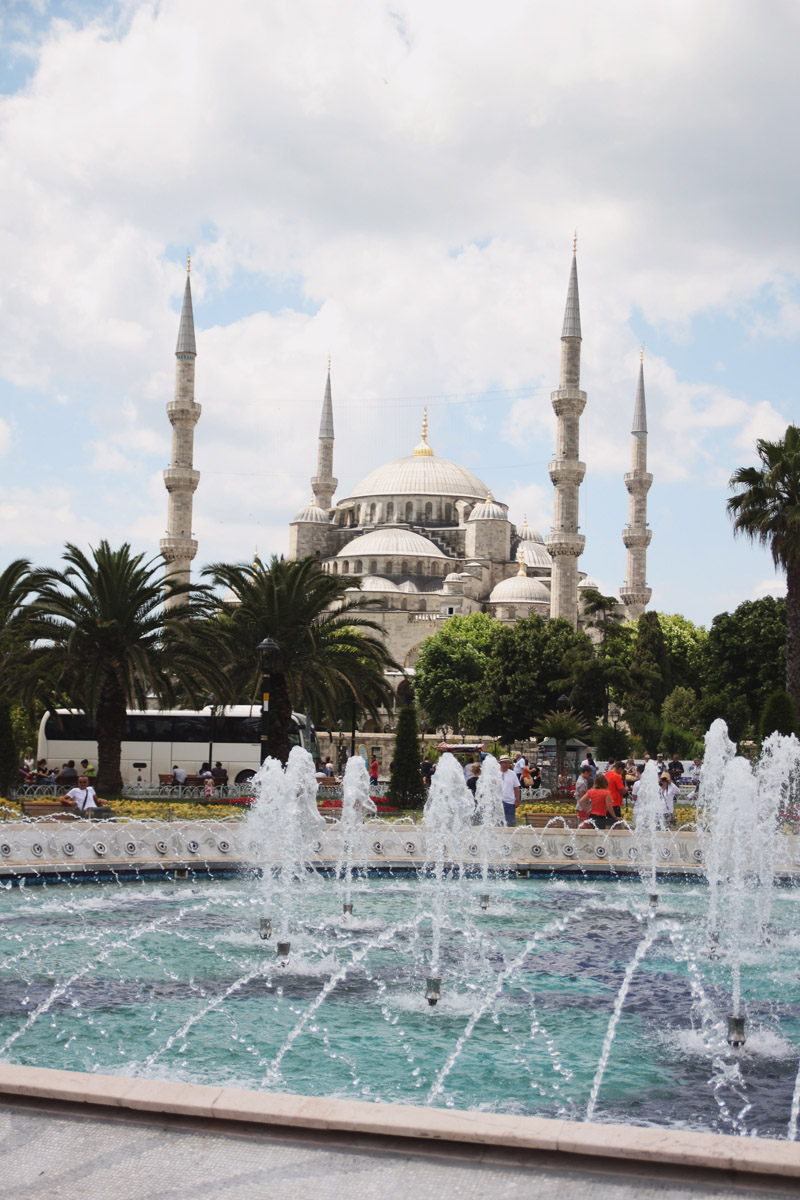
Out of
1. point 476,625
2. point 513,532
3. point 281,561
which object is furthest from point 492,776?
point 513,532

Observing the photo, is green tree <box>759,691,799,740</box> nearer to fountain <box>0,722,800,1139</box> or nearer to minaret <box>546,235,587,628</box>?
fountain <box>0,722,800,1139</box>

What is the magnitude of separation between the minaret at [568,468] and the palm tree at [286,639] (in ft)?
74.8

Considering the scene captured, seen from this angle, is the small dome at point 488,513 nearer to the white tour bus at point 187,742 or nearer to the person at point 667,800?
the white tour bus at point 187,742

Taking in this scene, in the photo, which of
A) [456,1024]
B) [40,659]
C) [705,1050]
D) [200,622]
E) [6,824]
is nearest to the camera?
[705,1050]

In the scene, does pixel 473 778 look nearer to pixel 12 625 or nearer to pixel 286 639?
pixel 286 639

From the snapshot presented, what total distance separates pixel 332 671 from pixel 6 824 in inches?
310

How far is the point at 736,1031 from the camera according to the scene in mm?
5785

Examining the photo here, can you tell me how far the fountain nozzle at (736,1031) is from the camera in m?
5.75

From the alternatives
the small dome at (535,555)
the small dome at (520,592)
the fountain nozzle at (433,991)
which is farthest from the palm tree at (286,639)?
the small dome at (535,555)

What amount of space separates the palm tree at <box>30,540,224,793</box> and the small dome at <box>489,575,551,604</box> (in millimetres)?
38988

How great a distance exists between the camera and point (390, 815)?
1738 cm

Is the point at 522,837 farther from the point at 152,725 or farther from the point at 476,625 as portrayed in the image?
the point at 476,625

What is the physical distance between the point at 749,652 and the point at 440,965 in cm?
3202

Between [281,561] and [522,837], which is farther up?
[281,561]
